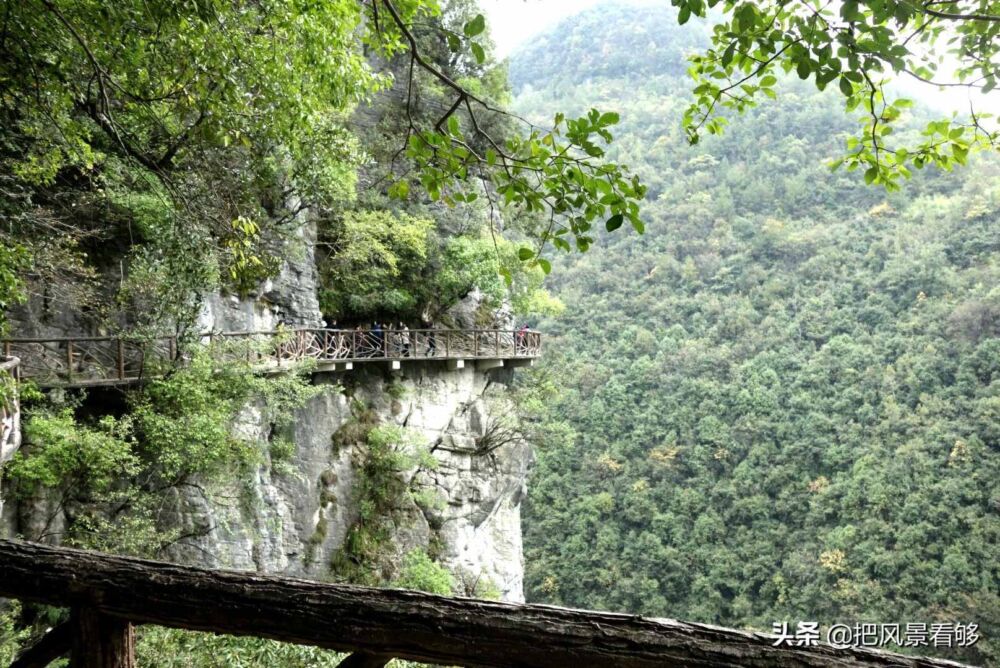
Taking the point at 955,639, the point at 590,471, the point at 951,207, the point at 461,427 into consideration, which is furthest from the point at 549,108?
the point at 955,639

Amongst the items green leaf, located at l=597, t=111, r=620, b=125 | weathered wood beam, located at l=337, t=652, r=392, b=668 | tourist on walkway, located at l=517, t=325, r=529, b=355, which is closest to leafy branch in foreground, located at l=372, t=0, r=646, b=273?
green leaf, located at l=597, t=111, r=620, b=125

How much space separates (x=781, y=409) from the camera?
1268 inches

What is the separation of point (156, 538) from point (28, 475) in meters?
1.65

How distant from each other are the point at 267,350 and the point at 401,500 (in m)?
4.87

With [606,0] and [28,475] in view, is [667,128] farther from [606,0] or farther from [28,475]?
[28,475]

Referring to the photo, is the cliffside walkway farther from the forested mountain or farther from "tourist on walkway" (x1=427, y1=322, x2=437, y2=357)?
the forested mountain

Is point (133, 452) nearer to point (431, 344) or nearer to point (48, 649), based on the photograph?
point (431, 344)

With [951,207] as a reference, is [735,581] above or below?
below

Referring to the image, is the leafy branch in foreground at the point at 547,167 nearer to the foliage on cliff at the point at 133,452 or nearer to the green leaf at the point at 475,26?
the green leaf at the point at 475,26

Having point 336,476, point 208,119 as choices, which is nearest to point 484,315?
point 336,476

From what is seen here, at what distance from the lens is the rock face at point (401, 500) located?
389 inches

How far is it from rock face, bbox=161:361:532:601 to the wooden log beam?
7.96 m

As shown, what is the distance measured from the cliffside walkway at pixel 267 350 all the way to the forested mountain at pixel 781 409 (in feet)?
6.17

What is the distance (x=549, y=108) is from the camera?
218 ft
